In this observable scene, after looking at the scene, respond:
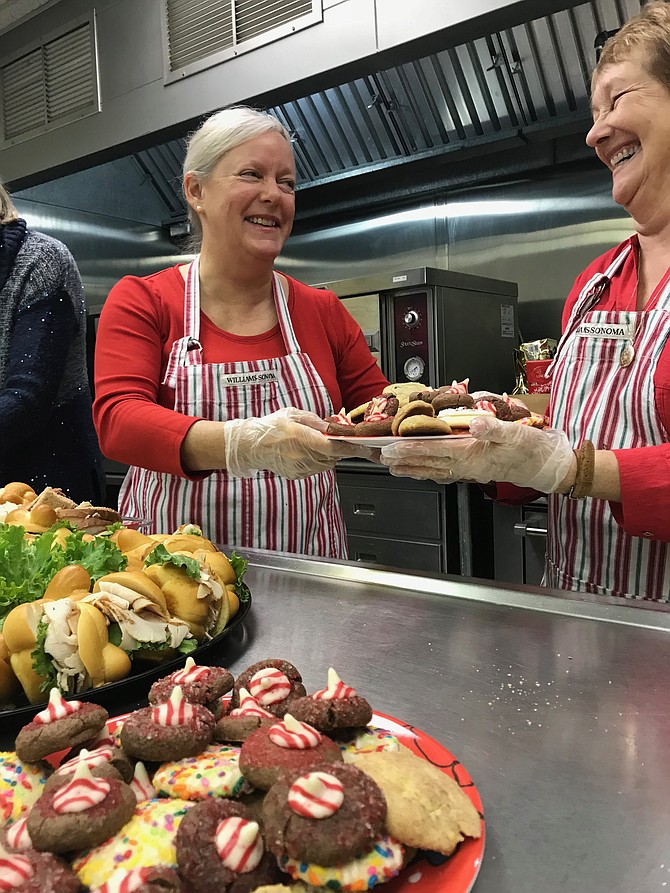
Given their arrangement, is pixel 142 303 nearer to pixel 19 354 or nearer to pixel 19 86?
pixel 19 354

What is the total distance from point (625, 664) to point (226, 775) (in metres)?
0.61

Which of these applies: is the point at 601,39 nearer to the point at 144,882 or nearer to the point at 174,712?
the point at 174,712

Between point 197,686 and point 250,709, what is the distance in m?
0.07

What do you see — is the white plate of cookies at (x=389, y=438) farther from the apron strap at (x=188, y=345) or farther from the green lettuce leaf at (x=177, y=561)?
the apron strap at (x=188, y=345)

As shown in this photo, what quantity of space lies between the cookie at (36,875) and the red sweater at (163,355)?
1.13 m

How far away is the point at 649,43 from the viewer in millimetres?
1455

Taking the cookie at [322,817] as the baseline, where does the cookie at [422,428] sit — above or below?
above

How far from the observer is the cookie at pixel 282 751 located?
0.58 metres

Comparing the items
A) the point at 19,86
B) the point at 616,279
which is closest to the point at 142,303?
the point at 616,279

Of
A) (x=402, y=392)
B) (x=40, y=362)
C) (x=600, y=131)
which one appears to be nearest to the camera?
(x=600, y=131)

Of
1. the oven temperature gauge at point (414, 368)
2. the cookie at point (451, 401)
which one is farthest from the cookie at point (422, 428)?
the oven temperature gauge at point (414, 368)

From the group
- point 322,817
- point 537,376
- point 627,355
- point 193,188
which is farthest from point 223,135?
point 537,376

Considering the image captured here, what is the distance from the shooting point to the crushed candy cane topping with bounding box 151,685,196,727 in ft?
2.17

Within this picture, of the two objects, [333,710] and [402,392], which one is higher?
[402,392]
